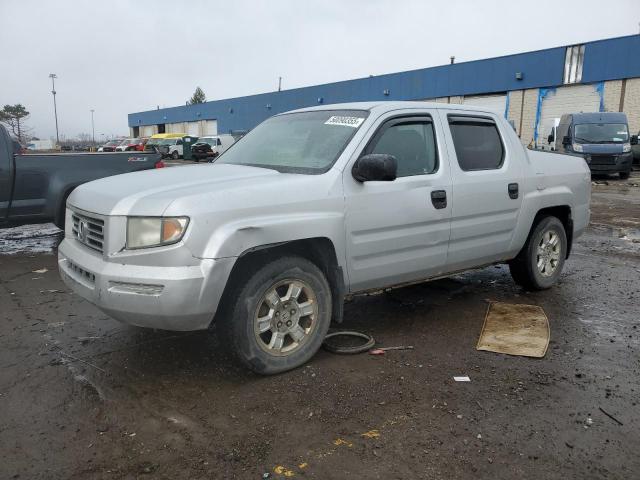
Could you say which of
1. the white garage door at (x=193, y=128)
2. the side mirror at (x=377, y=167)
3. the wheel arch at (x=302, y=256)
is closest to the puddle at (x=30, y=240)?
the wheel arch at (x=302, y=256)

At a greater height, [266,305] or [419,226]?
[419,226]

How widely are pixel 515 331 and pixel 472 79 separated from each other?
32157mm

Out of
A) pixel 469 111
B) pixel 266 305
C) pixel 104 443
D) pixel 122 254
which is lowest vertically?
pixel 104 443

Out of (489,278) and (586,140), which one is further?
(586,140)

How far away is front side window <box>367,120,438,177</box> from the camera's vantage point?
4.13 meters

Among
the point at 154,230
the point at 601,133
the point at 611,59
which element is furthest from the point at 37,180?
the point at 611,59

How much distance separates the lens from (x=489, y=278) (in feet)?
20.8

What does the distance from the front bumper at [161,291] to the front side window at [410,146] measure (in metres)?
1.60

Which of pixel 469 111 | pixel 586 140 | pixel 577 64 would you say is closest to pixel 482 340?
pixel 469 111

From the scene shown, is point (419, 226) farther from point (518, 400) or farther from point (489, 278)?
point (489, 278)

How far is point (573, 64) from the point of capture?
94.2ft

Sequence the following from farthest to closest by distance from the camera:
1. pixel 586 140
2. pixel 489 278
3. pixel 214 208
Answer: pixel 586 140 → pixel 489 278 → pixel 214 208

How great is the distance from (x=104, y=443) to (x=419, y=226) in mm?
2629

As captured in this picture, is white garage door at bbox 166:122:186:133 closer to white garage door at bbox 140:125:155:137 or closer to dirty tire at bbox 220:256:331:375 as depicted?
white garage door at bbox 140:125:155:137
